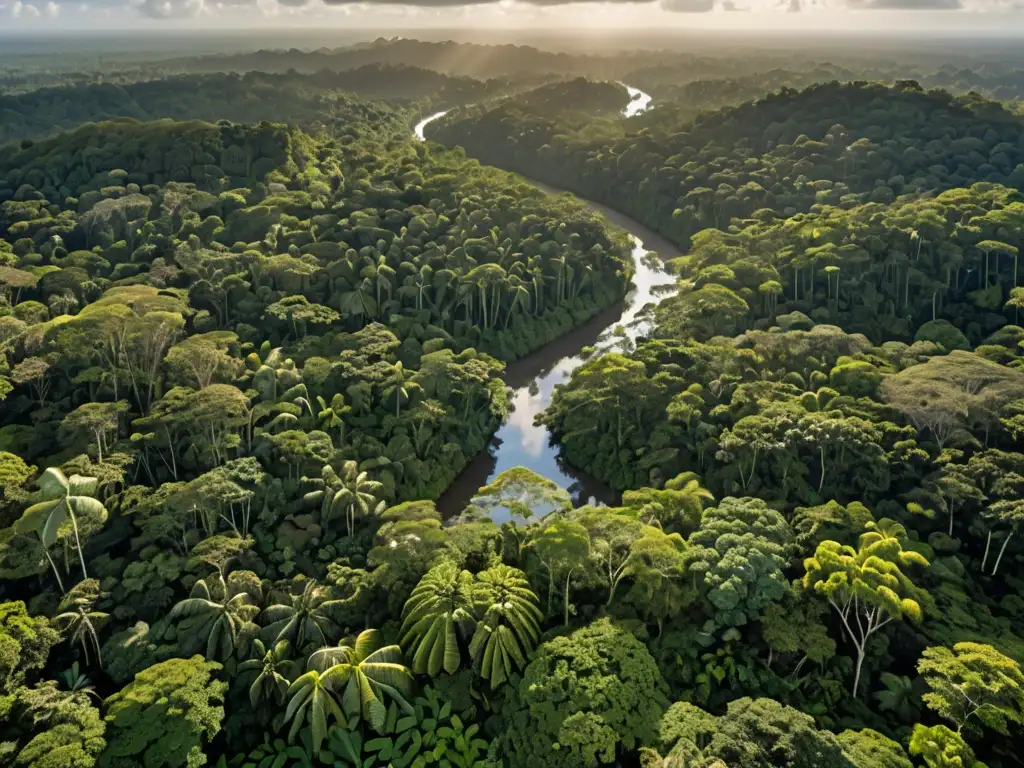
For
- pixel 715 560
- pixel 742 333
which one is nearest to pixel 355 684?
pixel 715 560

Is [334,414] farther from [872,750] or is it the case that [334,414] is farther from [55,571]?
[872,750]

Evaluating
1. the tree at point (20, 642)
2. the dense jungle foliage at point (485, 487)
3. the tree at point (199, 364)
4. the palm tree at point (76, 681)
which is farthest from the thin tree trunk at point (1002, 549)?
the tree at point (199, 364)

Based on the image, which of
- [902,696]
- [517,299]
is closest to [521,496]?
[902,696]

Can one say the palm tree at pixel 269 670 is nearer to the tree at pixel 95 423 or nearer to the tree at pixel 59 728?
the tree at pixel 59 728

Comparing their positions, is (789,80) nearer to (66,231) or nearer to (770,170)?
(770,170)

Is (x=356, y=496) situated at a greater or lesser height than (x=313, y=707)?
greater

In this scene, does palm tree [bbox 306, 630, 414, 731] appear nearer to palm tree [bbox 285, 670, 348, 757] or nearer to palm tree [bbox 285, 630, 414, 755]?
palm tree [bbox 285, 630, 414, 755]
